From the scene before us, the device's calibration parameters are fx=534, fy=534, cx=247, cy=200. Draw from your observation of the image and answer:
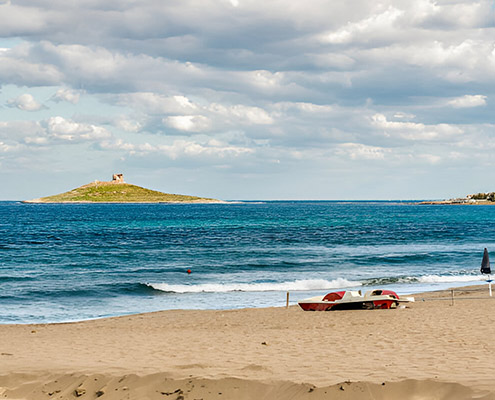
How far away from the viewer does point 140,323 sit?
67.7ft

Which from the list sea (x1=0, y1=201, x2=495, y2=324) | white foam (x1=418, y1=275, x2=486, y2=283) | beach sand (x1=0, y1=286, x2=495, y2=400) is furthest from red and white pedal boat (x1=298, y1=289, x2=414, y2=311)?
white foam (x1=418, y1=275, x2=486, y2=283)

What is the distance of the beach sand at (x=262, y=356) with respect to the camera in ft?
30.8

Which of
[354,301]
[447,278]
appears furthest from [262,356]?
[447,278]

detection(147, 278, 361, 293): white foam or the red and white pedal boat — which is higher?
the red and white pedal boat

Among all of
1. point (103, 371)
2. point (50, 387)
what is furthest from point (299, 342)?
point (50, 387)

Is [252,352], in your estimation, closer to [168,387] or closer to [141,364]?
[141,364]

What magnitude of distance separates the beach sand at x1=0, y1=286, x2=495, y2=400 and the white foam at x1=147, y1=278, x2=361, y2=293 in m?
9.60

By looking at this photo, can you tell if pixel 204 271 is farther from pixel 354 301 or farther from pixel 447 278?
pixel 354 301

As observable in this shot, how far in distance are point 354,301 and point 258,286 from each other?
10.9 meters

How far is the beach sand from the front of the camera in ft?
30.8

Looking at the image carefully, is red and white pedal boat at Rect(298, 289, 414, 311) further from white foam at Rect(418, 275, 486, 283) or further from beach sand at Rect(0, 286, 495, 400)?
white foam at Rect(418, 275, 486, 283)

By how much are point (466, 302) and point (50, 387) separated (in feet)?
60.4

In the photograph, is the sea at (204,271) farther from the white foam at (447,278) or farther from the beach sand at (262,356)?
the beach sand at (262,356)

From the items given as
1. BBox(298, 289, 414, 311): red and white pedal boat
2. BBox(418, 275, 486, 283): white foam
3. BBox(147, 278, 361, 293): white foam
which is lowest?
BBox(147, 278, 361, 293): white foam
